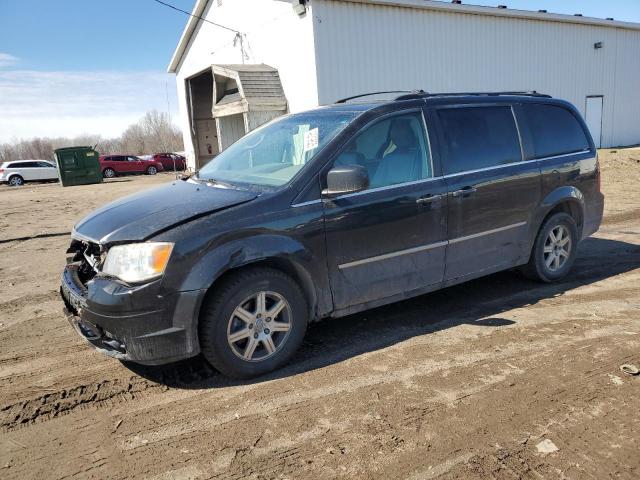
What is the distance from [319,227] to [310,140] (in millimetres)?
828

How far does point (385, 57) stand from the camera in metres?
15.2

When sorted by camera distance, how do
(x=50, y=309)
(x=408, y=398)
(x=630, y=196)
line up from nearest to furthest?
(x=408, y=398), (x=50, y=309), (x=630, y=196)

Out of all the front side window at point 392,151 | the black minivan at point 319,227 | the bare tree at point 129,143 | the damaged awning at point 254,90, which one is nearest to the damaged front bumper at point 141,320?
the black minivan at point 319,227

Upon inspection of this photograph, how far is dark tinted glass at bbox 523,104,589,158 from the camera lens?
4.97m

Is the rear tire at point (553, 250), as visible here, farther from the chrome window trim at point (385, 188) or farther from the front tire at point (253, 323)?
the front tire at point (253, 323)

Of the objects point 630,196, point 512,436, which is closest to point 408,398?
point 512,436

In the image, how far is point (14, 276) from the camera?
6621 millimetres

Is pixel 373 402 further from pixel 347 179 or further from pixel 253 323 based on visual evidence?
pixel 347 179

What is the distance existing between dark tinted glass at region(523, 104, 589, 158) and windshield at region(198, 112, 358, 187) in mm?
2116

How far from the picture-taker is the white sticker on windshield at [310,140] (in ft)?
12.8

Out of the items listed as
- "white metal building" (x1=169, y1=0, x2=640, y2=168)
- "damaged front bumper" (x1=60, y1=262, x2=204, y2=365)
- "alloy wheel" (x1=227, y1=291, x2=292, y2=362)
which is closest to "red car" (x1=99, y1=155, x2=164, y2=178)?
"white metal building" (x1=169, y1=0, x2=640, y2=168)

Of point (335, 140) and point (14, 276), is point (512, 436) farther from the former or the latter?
point (14, 276)

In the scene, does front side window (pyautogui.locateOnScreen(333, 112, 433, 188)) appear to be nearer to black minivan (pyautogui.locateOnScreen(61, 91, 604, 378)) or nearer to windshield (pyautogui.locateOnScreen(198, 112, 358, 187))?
black minivan (pyautogui.locateOnScreen(61, 91, 604, 378))

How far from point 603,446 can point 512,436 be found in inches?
17.7
